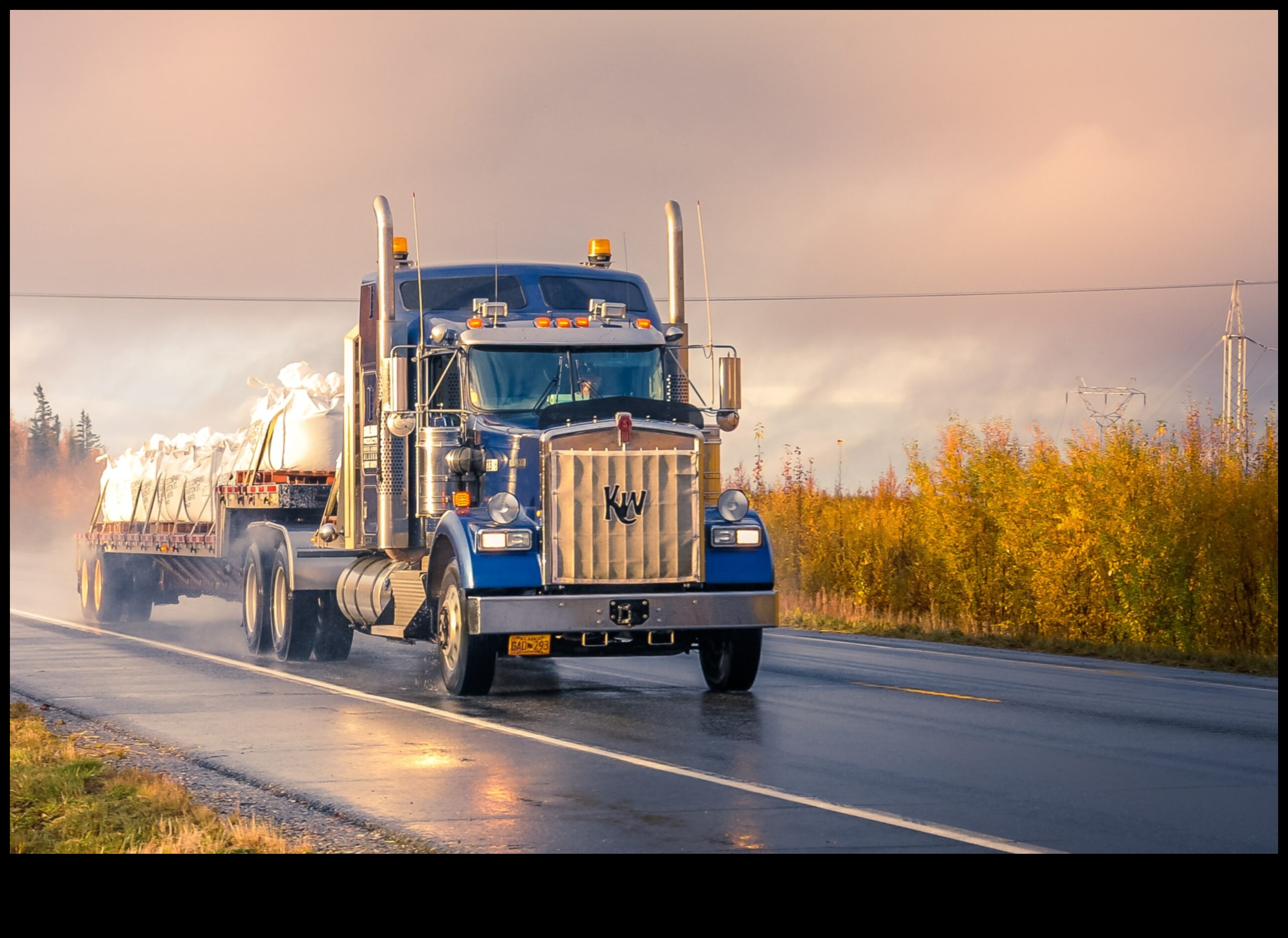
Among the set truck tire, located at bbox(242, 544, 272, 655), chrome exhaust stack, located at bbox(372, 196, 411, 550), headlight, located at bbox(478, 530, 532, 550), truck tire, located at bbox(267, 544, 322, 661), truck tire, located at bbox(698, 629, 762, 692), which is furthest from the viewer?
truck tire, located at bbox(242, 544, 272, 655)

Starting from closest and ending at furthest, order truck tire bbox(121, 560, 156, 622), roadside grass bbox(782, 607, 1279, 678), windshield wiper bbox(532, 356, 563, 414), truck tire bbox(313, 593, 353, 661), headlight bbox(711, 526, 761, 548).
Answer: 1. headlight bbox(711, 526, 761, 548)
2. windshield wiper bbox(532, 356, 563, 414)
3. truck tire bbox(313, 593, 353, 661)
4. roadside grass bbox(782, 607, 1279, 678)
5. truck tire bbox(121, 560, 156, 622)

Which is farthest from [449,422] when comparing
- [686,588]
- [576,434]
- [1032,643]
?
[1032,643]

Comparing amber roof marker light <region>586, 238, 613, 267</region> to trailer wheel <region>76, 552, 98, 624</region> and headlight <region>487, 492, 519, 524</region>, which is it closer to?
headlight <region>487, 492, 519, 524</region>

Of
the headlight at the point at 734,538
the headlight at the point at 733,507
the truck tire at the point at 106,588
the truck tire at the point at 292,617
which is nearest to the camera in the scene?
the headlight at the point at 734,538

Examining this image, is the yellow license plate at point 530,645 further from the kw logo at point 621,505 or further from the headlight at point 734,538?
the headlight at point 734,538

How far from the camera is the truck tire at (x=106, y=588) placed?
2658 cm

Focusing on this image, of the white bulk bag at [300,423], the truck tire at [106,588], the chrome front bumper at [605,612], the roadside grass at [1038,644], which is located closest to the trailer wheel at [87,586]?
the truck tire at [106,588]

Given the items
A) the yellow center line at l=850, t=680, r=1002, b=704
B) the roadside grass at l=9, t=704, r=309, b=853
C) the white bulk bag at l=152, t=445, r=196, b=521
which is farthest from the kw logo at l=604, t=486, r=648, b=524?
the white bulk bag at l=152, t=445, r=196, b=521

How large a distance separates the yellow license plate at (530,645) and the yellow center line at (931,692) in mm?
3474

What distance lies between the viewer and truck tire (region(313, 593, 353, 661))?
1870 cm

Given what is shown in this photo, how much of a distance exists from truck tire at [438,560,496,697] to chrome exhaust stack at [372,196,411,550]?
3.97ft

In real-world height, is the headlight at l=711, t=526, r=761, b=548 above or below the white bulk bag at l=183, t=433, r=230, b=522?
below

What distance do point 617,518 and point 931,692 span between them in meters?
3.55

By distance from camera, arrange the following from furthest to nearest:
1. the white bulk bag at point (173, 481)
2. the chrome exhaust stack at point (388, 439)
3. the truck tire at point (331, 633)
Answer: the white bulk bag at point (173, 481)
the truck tire at point (331, 633)
the chrome exhaust stack at point (388, 439)
